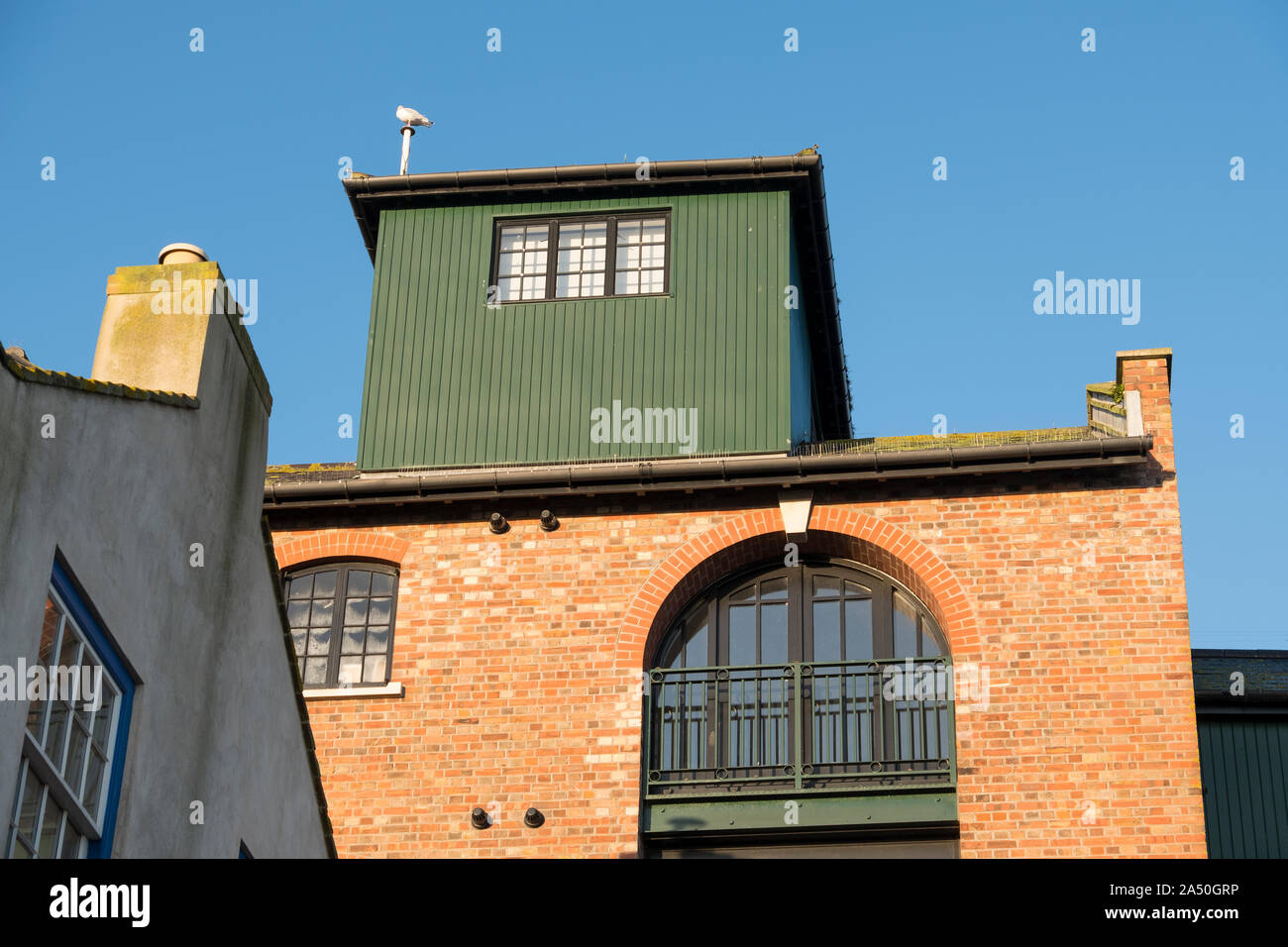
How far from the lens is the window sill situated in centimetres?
1894

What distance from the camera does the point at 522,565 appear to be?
19.4 metres

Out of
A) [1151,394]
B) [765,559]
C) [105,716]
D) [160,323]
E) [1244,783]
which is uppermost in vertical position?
[1151,394]

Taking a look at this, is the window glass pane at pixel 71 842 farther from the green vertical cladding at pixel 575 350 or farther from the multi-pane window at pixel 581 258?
the multi-pane window at pixel 581 258

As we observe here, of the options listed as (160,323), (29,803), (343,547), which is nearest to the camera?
(29,803)

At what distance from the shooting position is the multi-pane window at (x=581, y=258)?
2141cm

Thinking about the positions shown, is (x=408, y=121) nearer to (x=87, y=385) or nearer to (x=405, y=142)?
(x=405, y=142)

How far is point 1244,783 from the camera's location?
19.1 metres

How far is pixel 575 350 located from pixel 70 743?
12.4 metres

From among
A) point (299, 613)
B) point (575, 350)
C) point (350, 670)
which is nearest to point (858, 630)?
point (575, 350)

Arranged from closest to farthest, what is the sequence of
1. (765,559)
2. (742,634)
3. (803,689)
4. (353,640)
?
1. (803,689)
2. (742,634)
3. (765,559)
4. (353,640)

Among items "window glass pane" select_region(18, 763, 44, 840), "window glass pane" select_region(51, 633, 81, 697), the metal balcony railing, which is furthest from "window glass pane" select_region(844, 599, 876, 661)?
"window glass pane" select_region(18, 763, 44, 840)

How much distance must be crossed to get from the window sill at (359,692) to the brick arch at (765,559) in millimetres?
2299
